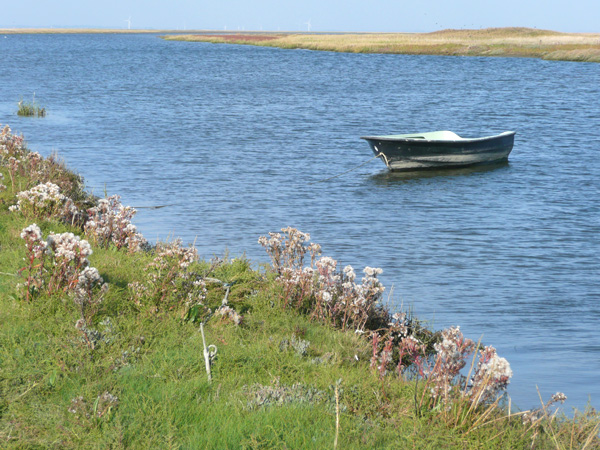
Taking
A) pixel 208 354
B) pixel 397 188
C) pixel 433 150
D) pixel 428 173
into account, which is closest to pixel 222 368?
pixel 208 354

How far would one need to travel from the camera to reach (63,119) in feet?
109

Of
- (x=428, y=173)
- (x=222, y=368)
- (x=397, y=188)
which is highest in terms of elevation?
(x=222, y=368)

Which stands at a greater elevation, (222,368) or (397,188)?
(222,368)

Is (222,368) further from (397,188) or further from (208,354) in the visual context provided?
(397,188)

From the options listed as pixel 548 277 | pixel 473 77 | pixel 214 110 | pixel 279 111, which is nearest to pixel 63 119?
pixel 214 110

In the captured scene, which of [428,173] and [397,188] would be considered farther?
[428,173]

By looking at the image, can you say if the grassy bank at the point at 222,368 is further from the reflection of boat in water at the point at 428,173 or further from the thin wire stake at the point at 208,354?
the reflection of boat in water at the point at 428,173

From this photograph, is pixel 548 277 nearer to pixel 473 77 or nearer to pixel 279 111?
pixel 279 111

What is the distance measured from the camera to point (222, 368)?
563cm

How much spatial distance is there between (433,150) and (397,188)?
105 inches

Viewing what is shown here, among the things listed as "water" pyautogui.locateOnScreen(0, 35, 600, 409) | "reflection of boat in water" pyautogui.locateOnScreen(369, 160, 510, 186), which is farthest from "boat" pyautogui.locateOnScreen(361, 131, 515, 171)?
"water" pyautogui.locateOnScreen(0, 35, 600, 409)


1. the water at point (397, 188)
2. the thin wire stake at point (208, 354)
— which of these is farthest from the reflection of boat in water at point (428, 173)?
the thin wire stake at point (208, 354)

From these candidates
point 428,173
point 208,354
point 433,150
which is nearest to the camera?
point 208,354

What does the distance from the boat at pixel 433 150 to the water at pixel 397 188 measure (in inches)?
18.8
